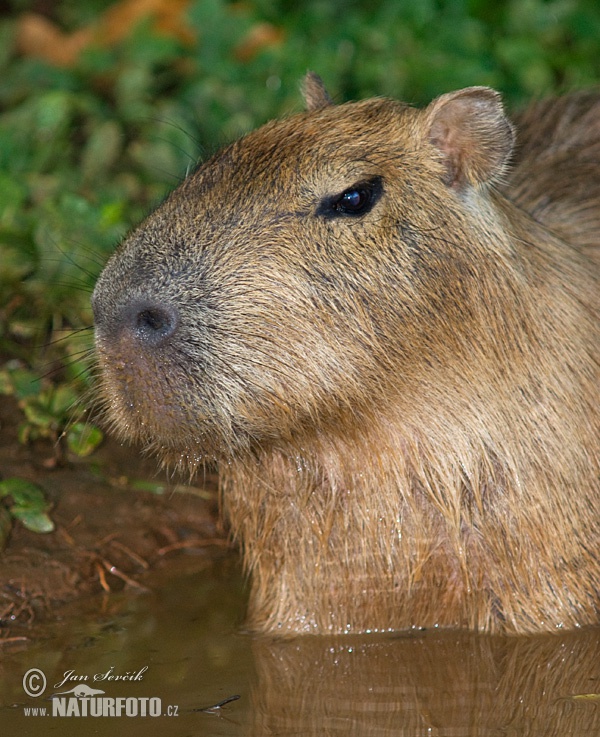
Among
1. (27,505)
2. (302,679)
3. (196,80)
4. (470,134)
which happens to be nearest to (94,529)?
(27,505)

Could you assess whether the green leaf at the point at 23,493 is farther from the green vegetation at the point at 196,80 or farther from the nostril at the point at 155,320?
the nostril at the point at 155,320

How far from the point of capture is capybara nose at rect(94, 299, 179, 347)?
9.54ft

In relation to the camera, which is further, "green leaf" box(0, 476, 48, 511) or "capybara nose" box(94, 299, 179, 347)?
"green leaf" box(0, 476, 48, 511)

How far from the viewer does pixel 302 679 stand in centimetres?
323

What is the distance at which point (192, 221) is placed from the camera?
3.09 m

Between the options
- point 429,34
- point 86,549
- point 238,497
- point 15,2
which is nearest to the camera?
point 238,497

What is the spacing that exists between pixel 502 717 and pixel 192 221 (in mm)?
1461

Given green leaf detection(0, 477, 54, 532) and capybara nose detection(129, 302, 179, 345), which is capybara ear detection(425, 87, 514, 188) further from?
green leaf detection(0, 477, 54, 532)

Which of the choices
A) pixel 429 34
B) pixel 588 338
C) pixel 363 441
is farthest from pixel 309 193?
pixel 429 34

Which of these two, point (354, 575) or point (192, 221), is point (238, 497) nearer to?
point (354, 575)

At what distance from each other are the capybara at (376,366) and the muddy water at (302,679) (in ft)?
0.38

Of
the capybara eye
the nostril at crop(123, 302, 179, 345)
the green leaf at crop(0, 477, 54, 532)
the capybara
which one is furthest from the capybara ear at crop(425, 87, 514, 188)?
the green leaf at crop(0, 477, 54, 532)

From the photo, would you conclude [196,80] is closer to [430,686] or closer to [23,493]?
[23,493]

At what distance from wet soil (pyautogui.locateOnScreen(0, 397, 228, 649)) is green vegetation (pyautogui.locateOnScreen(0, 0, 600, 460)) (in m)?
0.88
